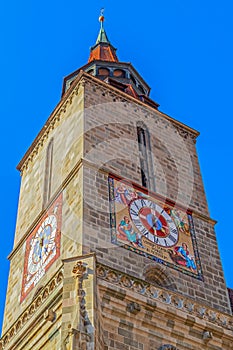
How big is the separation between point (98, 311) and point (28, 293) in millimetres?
4222

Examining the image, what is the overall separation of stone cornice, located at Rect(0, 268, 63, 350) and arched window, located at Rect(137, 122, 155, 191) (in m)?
4.74

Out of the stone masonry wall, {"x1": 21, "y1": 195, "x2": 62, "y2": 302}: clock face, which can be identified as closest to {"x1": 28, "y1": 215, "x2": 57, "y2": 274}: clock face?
{"x1": 21, "y1": 195, "x2": 62, "y2": 302}: clock face

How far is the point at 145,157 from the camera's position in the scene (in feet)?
68.1

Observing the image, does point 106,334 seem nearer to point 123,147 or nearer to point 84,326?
point 84,326

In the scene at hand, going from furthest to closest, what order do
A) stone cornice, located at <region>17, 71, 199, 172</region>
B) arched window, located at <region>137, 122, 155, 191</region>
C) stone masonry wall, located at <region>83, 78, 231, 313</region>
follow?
stone cornice, located at <region>17, 71, 199, 172</region>, arched window, located at <region>137, 122, 155, 191</region>, stone masonry wall, located at <region>83, 78, 231, 313</region>

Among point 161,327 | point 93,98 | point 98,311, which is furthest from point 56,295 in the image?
point 93,98

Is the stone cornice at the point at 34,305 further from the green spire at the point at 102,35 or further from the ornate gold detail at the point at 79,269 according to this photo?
the green spire at the point at 102,35

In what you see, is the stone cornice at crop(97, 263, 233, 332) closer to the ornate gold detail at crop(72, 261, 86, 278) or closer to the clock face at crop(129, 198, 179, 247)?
the ornate gold detail at crop(72, 261, 86, 278)

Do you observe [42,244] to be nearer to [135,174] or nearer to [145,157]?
[135,174]

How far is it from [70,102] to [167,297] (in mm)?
8090

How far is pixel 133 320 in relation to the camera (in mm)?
15094

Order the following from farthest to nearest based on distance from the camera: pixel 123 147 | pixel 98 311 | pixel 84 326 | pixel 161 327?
pixel 123 147 → pixel 161 327 → pixel 98 311 → pixel 84 326

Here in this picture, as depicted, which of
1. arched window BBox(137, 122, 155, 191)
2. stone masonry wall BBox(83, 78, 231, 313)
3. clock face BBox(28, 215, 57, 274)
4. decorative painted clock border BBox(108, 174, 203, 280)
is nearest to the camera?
stone masonry wall BBox(83, 78, 231, 313)

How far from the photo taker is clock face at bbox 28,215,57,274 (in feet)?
59.0
